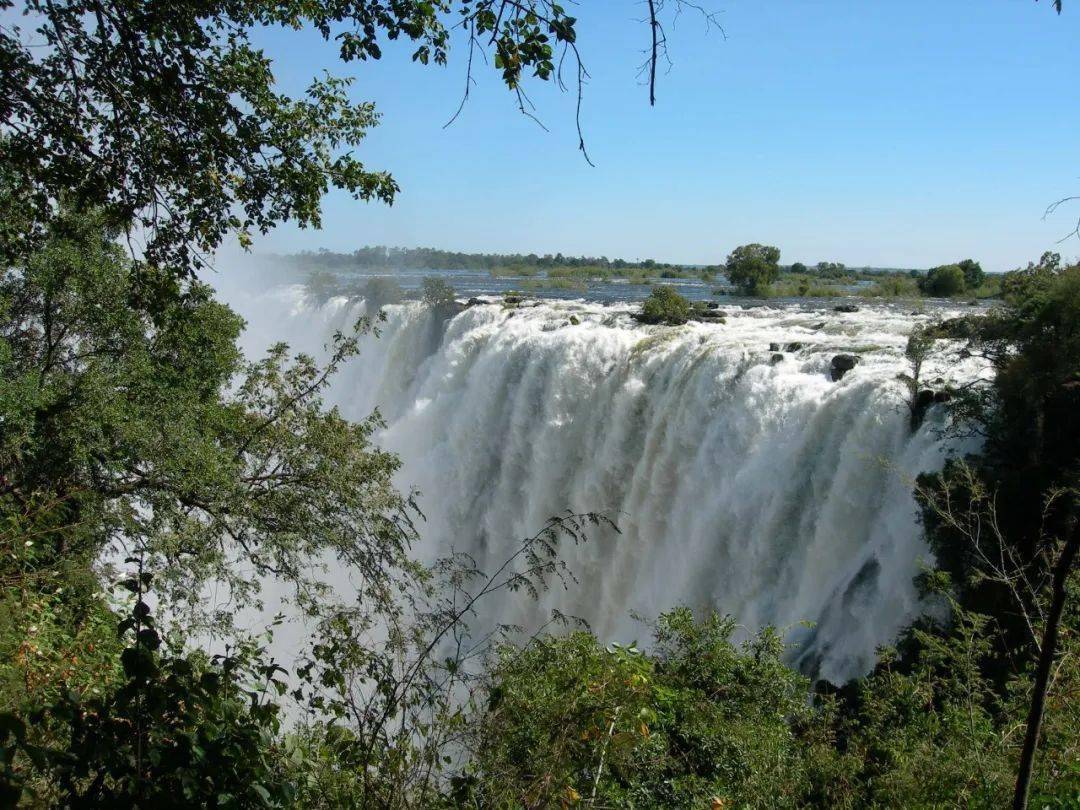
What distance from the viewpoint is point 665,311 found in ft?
68.2

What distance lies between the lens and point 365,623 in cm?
388

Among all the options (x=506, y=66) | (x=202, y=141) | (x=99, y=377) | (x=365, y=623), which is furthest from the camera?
(x=99, y=377)

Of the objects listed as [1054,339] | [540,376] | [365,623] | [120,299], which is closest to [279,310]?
[540,376]

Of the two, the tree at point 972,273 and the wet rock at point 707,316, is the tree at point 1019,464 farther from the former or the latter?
the tree at point 972,273

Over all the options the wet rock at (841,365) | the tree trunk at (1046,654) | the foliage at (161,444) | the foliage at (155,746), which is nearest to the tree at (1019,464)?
the wet rock at (841,365)

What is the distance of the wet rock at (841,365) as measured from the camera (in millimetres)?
12656

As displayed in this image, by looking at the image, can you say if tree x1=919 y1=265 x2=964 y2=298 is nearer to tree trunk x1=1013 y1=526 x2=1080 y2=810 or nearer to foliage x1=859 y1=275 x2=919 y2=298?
foliage x1=859 y1=275 x2=919 y2=298

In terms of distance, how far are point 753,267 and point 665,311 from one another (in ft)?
53.0

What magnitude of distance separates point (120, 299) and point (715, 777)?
7.09 m

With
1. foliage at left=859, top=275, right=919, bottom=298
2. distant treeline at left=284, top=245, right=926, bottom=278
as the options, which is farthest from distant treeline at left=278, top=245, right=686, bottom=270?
foliage at left=859, top=275, right=919, bottom=298

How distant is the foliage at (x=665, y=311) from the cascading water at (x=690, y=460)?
1136mm

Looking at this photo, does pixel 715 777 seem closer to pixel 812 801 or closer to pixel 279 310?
pixel 812 801

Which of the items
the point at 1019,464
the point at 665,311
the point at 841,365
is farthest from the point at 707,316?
the point at 1019,464

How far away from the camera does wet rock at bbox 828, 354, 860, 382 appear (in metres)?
12.7
